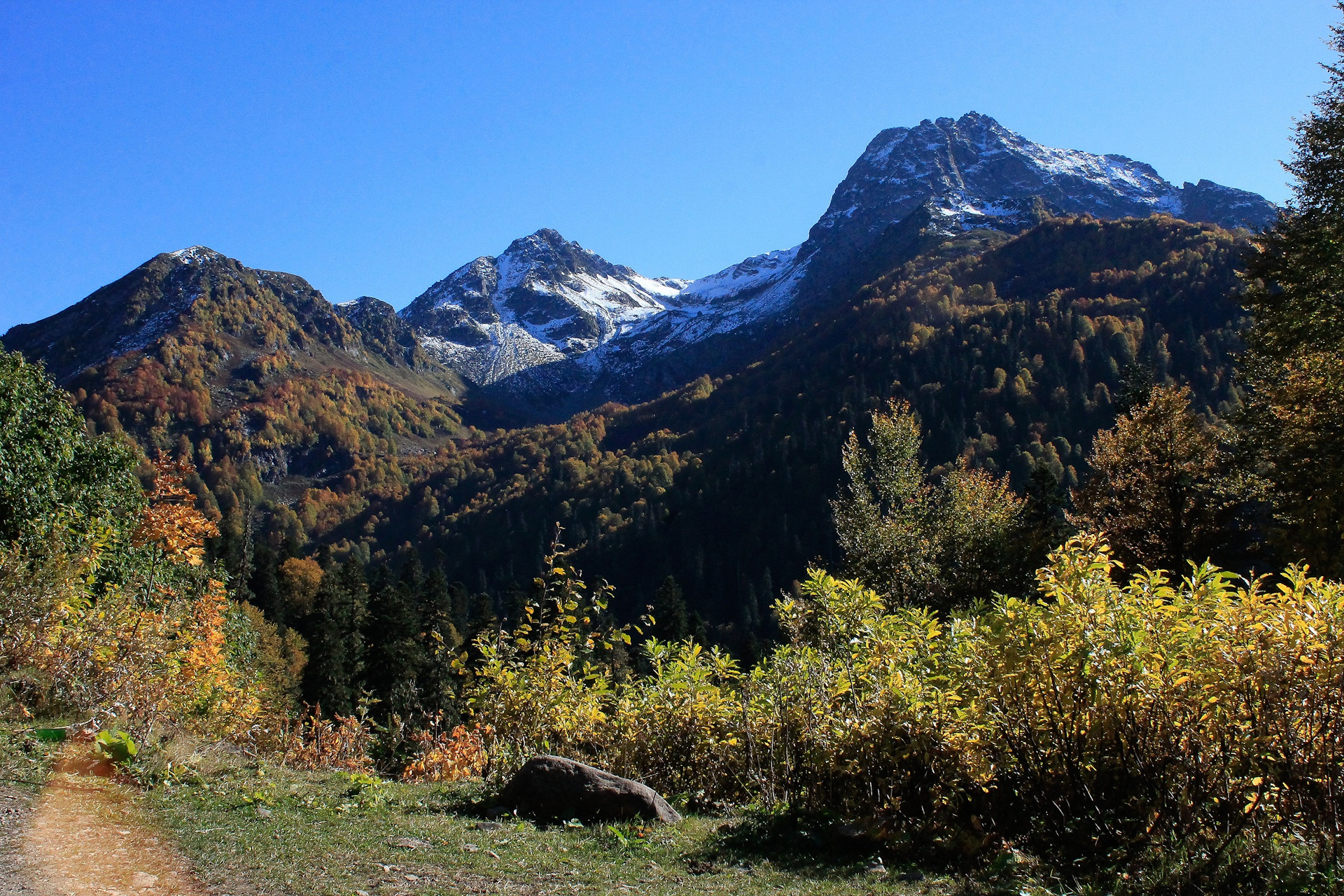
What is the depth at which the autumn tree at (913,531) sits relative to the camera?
790 inches

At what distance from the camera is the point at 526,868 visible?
5465 millimetres

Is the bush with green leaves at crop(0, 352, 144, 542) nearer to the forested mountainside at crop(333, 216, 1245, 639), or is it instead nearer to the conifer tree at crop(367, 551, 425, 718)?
the conifer tree at crop(367, 551, 425, 718)

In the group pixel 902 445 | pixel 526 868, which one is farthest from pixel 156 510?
pixel 902 445

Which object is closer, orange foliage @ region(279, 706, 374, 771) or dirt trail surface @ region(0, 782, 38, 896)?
dirt trail surface @ region(0, 782, 38, 896)

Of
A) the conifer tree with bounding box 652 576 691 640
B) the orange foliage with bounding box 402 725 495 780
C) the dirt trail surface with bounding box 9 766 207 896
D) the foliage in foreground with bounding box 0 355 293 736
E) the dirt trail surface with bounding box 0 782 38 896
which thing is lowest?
the conifer tree with bounding box 652 576 691 640

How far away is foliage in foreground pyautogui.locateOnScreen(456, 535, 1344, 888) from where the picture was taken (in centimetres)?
474

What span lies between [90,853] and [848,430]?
137126 millimetres

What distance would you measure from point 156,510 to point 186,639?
13.3ft

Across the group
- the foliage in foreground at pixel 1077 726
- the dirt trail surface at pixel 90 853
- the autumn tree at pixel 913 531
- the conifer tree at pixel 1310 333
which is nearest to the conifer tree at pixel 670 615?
the autumn tree at pixel 913 531

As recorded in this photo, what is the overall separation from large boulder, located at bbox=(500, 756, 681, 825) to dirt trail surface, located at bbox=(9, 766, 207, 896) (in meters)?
3.08

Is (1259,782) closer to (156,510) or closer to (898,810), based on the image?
(898,810)

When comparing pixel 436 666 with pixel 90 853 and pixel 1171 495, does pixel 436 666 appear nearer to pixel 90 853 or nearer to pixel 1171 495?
pixel 1171 495

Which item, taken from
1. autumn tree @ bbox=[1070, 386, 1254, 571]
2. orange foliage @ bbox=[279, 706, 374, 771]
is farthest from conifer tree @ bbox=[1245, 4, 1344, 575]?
orange foliage @ bbox=[279, 706, 374, 771]

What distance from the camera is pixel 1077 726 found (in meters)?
5.53
